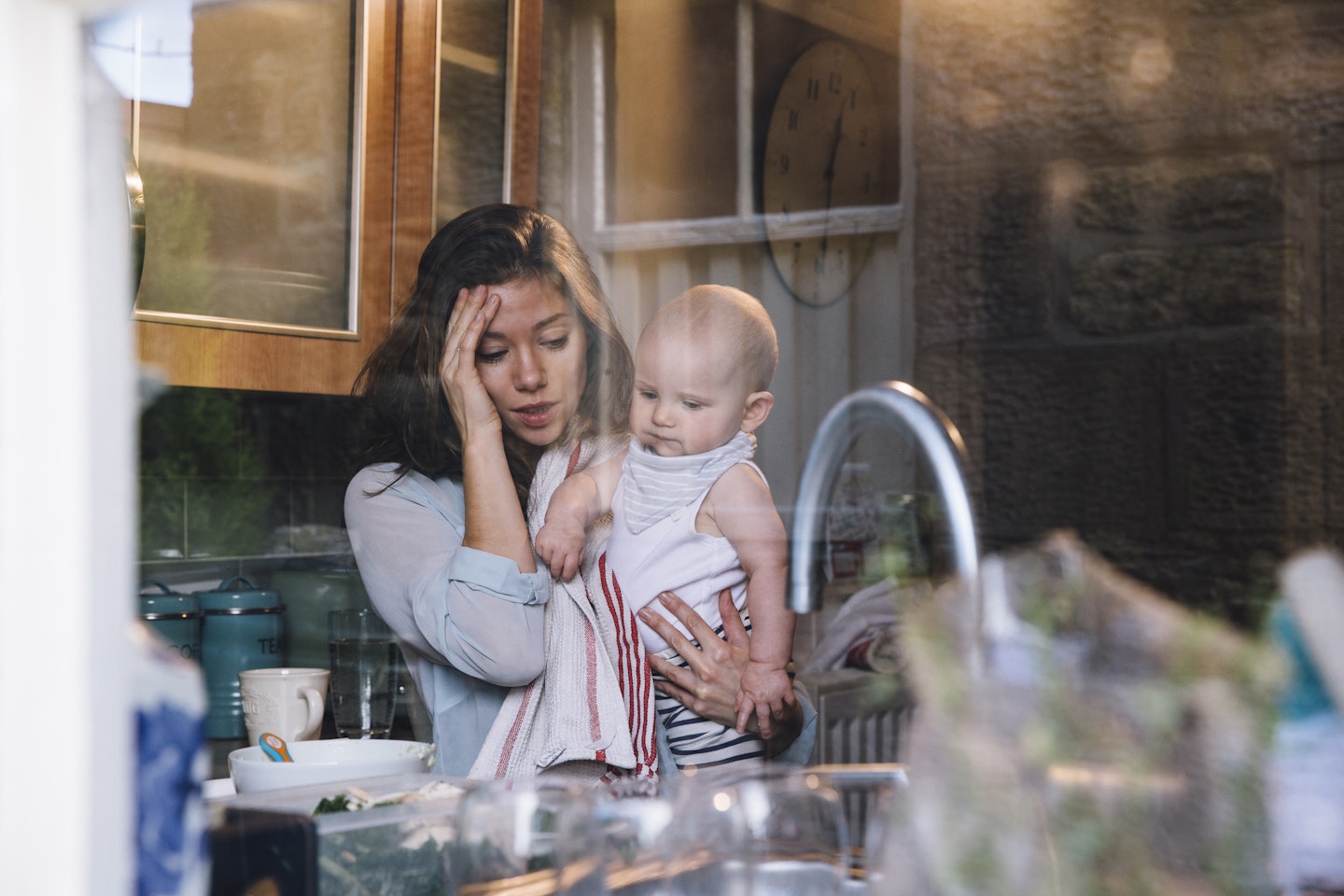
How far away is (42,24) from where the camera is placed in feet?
1.41

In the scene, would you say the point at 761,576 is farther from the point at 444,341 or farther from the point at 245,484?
the point at 245,484

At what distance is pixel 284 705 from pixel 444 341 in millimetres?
391

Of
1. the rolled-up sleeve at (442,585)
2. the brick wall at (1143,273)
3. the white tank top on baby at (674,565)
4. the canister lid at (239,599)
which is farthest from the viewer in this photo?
the canister lid at (239,599)

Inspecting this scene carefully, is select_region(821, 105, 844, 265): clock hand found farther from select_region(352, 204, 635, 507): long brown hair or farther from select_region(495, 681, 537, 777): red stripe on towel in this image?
select_region(495, 681, 537, 777): red stripe on towel

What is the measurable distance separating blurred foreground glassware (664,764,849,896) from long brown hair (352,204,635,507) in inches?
19.1

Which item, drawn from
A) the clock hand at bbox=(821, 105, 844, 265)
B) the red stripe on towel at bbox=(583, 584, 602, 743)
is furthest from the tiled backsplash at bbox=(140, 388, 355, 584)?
the clock hand at bbox=(821, 105, 844, 265)

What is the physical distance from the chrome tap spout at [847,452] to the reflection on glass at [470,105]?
478 mm

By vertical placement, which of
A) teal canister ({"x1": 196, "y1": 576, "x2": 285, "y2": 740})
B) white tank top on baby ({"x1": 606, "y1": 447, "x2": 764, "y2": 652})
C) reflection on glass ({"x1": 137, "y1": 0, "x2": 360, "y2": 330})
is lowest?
teal canister ({"x1": 196, "y1": 576, "x2": 285, "y2": 740})

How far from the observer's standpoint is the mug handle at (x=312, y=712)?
110cm

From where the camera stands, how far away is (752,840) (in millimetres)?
507

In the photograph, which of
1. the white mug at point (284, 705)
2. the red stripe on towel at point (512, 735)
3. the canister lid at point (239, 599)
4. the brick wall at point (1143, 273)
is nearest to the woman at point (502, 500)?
the red stripe on towel at point (512, 735)

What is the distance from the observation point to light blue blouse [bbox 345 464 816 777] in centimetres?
102

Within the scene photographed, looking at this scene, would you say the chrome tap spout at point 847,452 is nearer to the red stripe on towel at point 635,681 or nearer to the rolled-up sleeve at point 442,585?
the red stripe on towel at point 635,681

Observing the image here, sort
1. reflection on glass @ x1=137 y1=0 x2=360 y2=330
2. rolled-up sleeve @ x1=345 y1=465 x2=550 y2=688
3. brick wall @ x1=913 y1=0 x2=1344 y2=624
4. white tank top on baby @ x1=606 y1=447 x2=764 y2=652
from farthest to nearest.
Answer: reflection on glass @ x1=137 y1=0 x2=360 y2=330
rolled-up sleeve @ x1=345 y1=465 x2=550 y2=688
white tank top on baby @ x1=606 y1=447 x2=764 y2=652
brick wall @ x1=913 y1=0 x2=1344 y2=624
